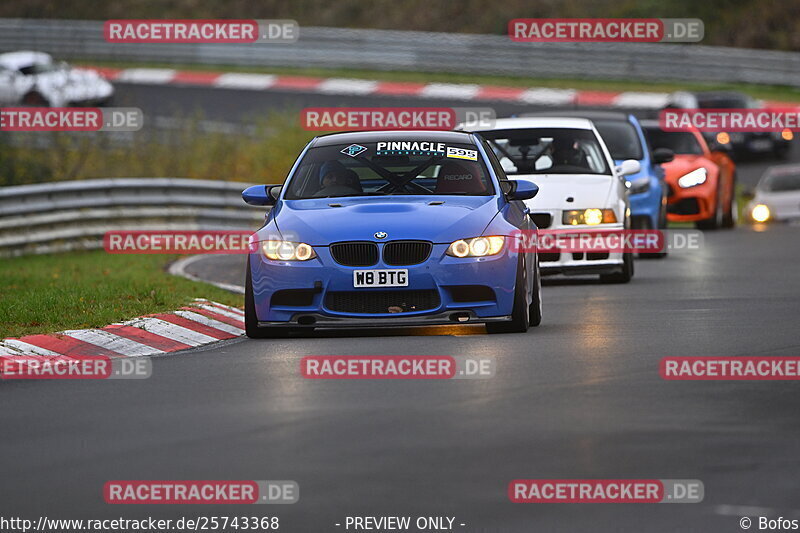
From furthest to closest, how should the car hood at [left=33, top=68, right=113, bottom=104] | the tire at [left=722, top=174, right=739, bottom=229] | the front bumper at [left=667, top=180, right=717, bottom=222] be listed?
the car hood at [left=33, top=68, right=113, bottom=104]
the tire at [left=722, top=174, right=739, bottom=229]
the front bumper at [left=667, top=180, right=717, bottom=222]

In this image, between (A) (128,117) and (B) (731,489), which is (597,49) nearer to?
(A) (128,117)

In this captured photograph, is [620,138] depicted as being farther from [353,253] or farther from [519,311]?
[353,253]

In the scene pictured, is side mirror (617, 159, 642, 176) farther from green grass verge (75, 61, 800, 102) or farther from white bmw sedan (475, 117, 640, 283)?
green grass verge (75, 61, 800, 102)

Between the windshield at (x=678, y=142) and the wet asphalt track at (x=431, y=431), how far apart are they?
1296cm

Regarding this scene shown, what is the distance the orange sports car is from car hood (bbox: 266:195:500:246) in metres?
12.6

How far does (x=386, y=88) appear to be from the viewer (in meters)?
42.2

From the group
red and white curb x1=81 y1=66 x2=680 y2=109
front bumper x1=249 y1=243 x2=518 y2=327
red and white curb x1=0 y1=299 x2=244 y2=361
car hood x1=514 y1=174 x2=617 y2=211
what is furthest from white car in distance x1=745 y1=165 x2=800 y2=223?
front bumper x1=249 y1=243 x2=518 y2=327

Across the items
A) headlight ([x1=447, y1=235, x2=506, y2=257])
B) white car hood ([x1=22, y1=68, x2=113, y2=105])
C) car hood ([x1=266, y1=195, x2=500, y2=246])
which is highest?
white car hood ([x1=22, y1=68, x2=113, y2=105])

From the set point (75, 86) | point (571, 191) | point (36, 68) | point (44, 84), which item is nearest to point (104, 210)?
point (571, 191)

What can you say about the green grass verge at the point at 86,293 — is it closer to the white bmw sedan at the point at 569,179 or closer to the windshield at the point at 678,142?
the white bmw sedan at the point at 569,179

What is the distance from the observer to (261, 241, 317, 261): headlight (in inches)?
486

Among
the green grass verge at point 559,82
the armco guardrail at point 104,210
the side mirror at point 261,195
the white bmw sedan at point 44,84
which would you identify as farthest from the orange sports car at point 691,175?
the green grass verge at point 559,82

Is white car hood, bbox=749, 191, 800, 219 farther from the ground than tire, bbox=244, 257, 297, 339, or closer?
closer

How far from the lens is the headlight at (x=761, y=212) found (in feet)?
101
